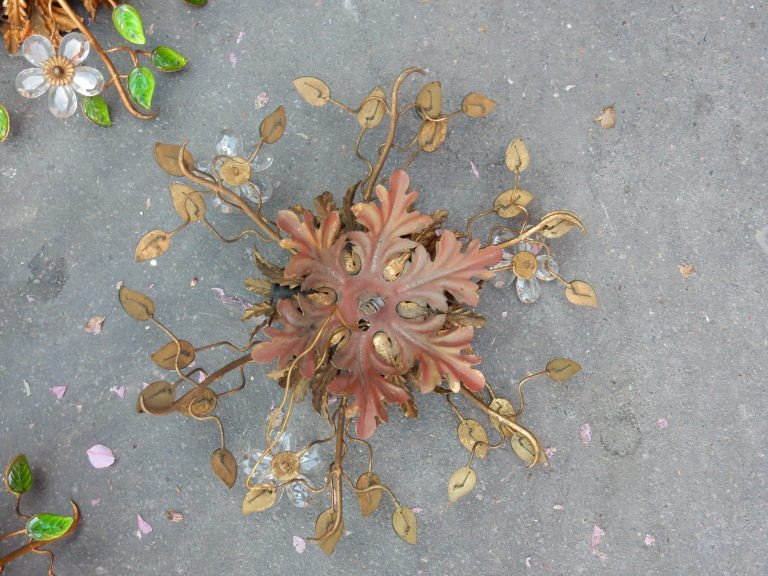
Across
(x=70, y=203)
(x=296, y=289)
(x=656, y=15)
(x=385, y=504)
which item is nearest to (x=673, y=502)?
(x=385, y=504)

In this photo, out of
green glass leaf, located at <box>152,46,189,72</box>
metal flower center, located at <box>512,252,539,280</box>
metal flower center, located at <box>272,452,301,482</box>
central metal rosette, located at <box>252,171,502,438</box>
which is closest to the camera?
central metal rosette, located at <box>252,171,502,438</box>

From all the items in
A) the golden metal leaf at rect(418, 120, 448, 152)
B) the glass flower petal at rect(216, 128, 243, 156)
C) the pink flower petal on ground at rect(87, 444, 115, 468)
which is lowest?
the pink flower petal on ground at rect(87, 444, 115, 468)

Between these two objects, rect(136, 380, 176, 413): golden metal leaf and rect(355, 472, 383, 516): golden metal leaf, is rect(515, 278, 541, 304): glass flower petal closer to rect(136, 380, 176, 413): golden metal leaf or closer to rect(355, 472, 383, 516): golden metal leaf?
rect(355, 472, 383, 516): golden metal leaf

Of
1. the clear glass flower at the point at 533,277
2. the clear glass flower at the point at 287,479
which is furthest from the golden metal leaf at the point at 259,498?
the clear glass flower at the point at 533,277

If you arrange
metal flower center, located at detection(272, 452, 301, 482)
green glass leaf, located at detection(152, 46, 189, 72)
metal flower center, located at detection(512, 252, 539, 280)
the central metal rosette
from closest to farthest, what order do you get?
the central metal rosette < metal flower center, located at detection(272, 452, 301, 482) < metal flower center, located at detection(512, 252, 539, 280) < green glass leaf, located at detection(152, 46, 189, 72)

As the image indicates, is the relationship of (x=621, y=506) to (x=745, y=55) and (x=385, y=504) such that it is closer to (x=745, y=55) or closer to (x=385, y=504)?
(x=385, y=504)

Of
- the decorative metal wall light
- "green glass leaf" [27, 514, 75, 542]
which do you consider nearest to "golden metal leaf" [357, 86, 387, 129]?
the decorative metal wall light

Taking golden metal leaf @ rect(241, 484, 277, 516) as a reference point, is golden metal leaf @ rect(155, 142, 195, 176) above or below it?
Answer: above
